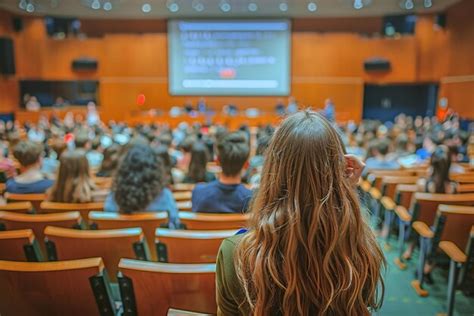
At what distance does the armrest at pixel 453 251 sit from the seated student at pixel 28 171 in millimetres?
3299

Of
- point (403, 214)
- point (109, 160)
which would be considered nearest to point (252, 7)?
point (109, 160)

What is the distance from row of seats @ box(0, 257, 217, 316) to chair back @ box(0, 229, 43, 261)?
397 mm

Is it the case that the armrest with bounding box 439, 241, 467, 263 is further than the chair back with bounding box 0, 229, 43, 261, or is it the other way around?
the armrest with bounding box 439, 241, 467, 263

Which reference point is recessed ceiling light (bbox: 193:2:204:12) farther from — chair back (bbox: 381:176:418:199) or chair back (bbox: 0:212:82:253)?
chair back (bbox: 0:212:82:253)

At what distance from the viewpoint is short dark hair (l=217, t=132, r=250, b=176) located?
2.90 meters

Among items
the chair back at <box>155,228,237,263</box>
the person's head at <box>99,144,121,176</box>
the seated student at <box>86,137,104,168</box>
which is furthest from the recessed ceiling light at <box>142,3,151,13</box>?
the chair back at <box>155,228,237,263</box>

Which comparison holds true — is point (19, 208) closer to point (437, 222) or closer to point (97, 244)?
point (97, 244)

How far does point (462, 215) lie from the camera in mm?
2646

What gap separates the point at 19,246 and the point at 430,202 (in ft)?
9.27

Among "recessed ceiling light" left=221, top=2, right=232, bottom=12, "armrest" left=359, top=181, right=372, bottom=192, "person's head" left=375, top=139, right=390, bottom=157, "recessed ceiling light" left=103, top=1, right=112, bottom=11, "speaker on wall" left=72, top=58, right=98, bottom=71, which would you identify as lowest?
"armrest" left=359, top=181, right=372, bottom=192

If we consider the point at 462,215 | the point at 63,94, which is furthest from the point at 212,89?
the point at 462,215

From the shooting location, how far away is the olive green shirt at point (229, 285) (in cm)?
122

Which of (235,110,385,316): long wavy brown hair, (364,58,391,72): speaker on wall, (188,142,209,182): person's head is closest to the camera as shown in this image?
(235,110,385,316): long wavy brown hair

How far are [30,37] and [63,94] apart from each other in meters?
2.69
